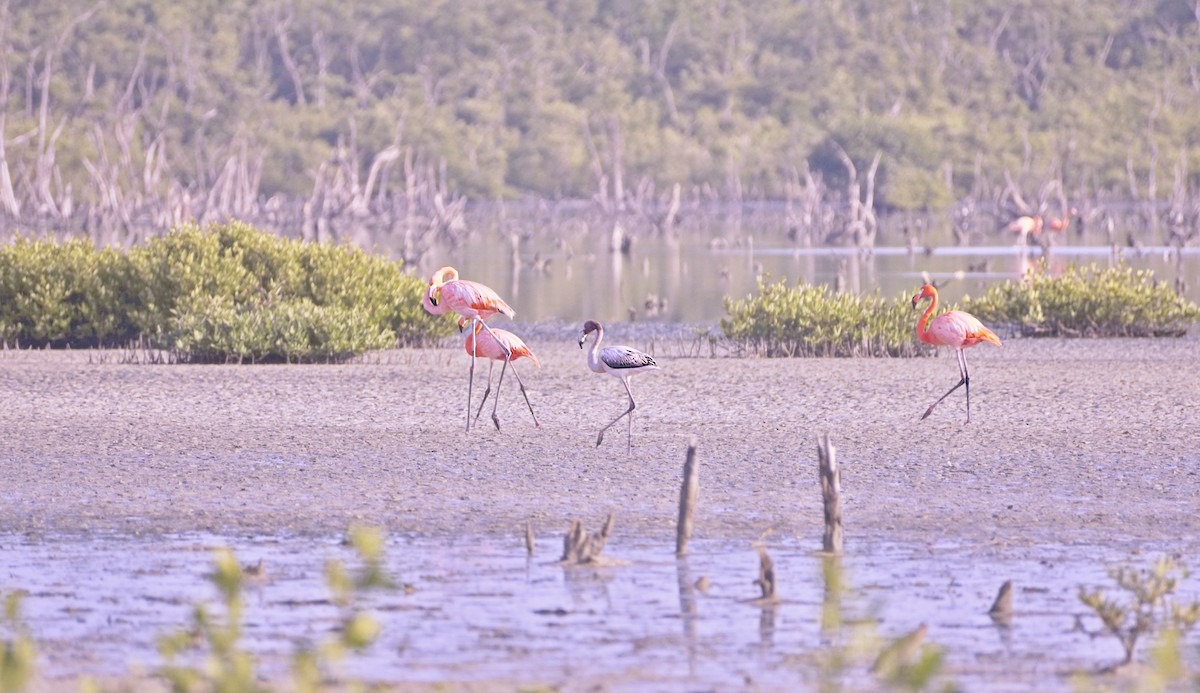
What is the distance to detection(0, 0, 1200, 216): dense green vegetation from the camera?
3169 inches

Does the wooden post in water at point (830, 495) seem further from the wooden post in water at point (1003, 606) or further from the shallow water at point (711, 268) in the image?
the shallow water at point (711, 268)

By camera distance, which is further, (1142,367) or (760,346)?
(760,346)

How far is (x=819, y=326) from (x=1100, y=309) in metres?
4.17

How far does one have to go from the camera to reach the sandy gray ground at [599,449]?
9961 millimetres

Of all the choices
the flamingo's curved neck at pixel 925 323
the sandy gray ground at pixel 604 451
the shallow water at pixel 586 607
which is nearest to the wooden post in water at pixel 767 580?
the shallow water at pixel 586 607

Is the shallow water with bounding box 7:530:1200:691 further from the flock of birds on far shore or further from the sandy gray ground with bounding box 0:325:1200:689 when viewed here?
the flock of birds on far shore

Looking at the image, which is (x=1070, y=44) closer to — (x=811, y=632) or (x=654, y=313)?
(x=654, y=313)

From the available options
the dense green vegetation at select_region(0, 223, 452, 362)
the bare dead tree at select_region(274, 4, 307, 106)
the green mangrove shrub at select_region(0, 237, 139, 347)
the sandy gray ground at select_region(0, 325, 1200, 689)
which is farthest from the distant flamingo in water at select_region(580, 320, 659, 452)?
the bare dead tree at select_region(274, 4, 307, 106)

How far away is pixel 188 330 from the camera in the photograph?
18219mm

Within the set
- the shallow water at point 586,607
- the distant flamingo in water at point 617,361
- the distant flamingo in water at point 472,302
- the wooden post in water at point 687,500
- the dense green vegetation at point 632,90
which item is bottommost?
the shallow water at point 586,607

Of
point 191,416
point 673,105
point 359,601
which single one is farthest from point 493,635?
point 673,105

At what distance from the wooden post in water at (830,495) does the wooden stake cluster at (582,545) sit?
0.94 metres

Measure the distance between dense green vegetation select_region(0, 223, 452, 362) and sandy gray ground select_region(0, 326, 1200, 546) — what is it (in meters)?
2.28

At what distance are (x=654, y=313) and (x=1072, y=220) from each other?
44.1 m
